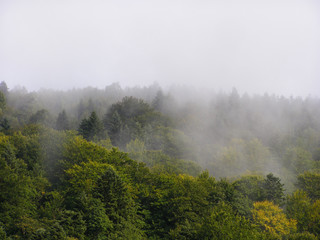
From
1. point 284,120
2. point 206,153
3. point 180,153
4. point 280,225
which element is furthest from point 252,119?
point 280,225

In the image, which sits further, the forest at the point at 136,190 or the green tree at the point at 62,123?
the green tree at the point at 62,123

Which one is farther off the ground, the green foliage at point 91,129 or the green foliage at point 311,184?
the green foliage at point 91,129

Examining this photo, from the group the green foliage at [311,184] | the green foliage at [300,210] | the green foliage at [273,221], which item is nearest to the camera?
the green foliage at [273,221]

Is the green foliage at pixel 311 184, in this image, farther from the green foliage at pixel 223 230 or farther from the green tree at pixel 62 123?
the green tree at pixel 62 123

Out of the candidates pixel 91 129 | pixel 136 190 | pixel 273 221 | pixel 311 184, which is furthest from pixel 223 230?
pixel 91 129

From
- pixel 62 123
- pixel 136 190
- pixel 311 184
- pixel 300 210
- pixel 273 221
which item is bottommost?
pixel 136 190

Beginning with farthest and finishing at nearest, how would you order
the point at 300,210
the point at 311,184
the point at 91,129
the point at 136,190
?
1. the point at 91,129
2. the point at 311,184
3. the point at 300,210
4. the point at 136,190

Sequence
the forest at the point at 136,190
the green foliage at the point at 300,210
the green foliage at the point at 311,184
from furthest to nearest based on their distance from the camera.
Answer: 1. the green foliage at the point at 311,184
2. the green foliage at the point at 300,210
3. the forest at the point at 136,190

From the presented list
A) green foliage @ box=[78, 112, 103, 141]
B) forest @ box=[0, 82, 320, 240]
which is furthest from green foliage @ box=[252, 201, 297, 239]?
green foliage @ box=[78, 112, 103, 141]

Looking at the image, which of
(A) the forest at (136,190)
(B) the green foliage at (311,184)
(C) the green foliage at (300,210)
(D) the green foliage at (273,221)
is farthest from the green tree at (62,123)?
(B) the green foliage at (311,184)

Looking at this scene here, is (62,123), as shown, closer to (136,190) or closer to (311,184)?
(136,190)

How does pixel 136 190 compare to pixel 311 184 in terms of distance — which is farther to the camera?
pixel 311 184

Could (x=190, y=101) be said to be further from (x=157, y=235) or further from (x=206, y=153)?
(x=157, y=235)

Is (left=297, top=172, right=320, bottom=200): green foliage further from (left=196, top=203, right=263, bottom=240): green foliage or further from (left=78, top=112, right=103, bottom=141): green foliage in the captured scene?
(left=78, top=112, right=103, bottom=141): green foliage
